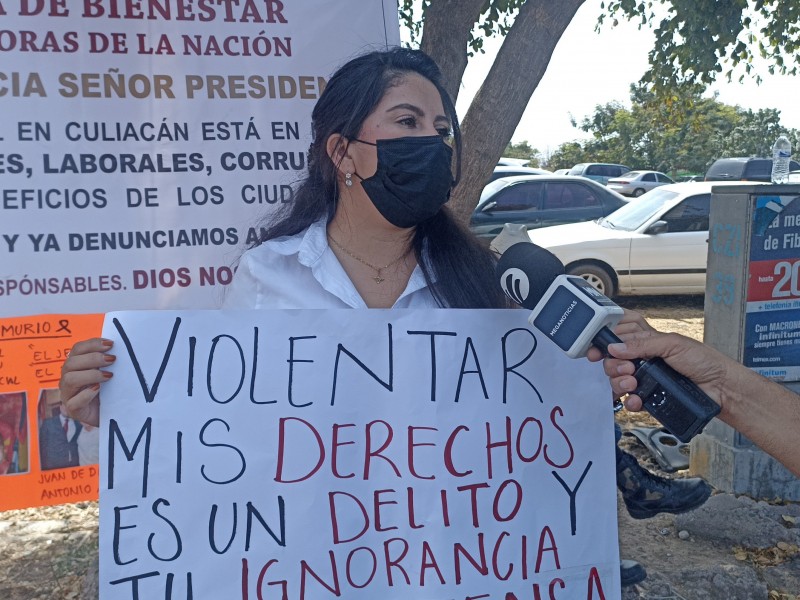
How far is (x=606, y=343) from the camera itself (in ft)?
5.63

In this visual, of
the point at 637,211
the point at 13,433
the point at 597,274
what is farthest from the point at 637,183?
the point at 13,433

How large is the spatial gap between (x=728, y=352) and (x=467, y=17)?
2.59 metres

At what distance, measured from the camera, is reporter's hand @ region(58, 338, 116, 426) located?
1833 mm

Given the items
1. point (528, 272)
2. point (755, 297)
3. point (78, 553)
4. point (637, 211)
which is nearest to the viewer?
point (528, 272)

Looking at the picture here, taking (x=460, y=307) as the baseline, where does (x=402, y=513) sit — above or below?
below

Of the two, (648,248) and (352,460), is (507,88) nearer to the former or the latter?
(352,460)

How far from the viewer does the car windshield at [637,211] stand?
1041cm

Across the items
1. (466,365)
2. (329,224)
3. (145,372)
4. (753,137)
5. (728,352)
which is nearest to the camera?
(145,372)

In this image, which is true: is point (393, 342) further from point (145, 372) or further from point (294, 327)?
point (145, 372)

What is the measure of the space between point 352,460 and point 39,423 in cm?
181

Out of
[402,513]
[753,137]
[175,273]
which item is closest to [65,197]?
[175,273]

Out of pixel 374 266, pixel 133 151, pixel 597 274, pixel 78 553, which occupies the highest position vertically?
pixel 133 151

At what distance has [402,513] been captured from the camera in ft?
6.28

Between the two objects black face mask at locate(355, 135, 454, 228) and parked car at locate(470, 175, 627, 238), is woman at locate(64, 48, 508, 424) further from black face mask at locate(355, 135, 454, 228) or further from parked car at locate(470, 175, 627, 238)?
parked car at locate(470, 175, 627, 238)
